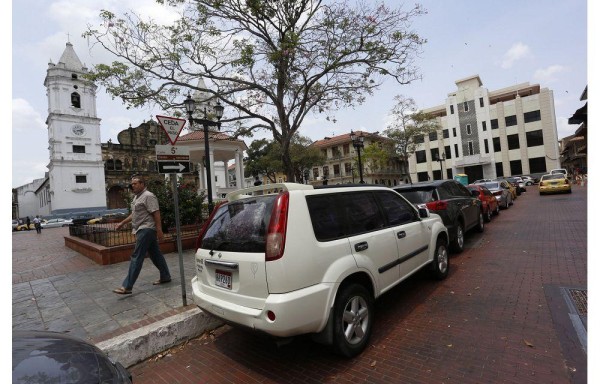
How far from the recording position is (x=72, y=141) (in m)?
42.4

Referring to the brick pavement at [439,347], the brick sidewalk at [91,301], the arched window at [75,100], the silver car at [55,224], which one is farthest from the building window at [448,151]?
the arched window at [75,100]

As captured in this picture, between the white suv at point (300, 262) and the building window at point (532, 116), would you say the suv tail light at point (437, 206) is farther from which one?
the building window at point (532, 116)

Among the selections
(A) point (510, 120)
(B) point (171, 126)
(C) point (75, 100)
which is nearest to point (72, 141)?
(C) point (75, 100)

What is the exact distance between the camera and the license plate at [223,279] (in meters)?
3.19

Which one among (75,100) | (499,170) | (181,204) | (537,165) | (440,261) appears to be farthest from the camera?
(499,170)

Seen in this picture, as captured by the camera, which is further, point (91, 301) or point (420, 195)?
point (420, 195)

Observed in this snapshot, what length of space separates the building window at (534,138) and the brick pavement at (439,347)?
50666 mm

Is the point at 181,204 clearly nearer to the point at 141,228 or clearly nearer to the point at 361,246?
the point at 141,228

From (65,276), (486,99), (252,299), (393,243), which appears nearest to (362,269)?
(393,243)

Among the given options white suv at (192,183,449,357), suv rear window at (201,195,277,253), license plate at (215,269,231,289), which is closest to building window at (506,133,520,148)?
white suv at (192,183,449,357)

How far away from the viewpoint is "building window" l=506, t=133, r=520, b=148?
46.3 metres

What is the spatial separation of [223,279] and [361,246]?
61.8 inches

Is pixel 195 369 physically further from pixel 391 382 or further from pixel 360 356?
pixel 391 382

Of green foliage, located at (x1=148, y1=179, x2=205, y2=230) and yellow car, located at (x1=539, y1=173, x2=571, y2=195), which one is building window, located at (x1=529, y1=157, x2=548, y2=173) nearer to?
yellow car, located at (x1=539, y1=173, x2=571, y2=195)
